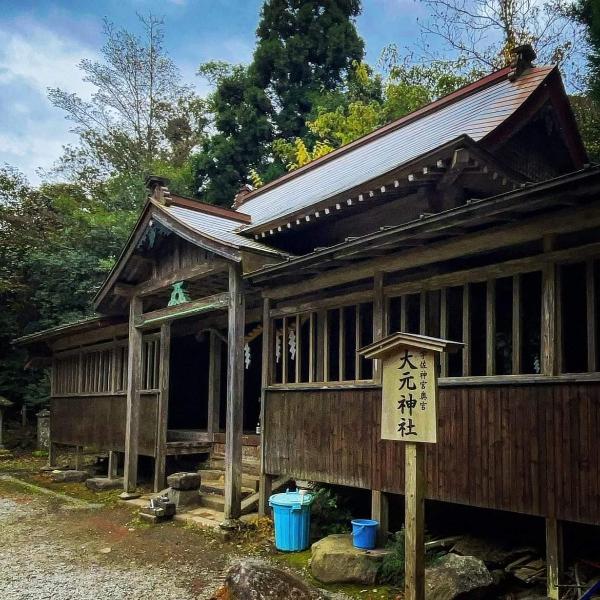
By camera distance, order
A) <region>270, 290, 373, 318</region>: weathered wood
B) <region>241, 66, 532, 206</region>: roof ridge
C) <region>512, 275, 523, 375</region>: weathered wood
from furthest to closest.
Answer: <region>241, 66, 532, 206</region>: roof ridge → <region>270, 290, 373, 318</region>: weathered wood → <region>512, 275, 523, 375</region>: weathered wood

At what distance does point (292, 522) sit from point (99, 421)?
8146mm

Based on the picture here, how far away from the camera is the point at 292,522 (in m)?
7.00

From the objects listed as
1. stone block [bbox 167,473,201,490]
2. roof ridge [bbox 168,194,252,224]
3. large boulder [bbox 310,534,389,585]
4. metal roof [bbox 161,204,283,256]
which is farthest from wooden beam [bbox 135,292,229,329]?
large boulder [bbox 310,534,389,585]

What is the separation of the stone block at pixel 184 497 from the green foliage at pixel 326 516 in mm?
3081

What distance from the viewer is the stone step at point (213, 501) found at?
30.5 feet

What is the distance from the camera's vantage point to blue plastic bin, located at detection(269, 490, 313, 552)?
6.98 metres

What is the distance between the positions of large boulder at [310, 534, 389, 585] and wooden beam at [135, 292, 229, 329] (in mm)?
4080

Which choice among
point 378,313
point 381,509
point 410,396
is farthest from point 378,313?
point 410,396

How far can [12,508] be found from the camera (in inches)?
418

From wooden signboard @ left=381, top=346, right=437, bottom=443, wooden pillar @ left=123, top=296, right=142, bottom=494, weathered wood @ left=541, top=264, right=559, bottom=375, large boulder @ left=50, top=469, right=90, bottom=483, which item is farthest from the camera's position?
large boulder @ left=50, top=469, right=90, bottom=483

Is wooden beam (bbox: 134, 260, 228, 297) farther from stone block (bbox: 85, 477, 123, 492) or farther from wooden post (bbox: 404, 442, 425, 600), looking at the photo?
wooden post (bbox: 404, 442, 425, 600)

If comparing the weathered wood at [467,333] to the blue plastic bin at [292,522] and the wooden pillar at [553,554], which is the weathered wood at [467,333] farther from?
the blue plastic bin at [292,522]

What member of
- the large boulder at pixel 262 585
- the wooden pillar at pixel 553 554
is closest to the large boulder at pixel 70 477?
the large boulder at pixel 262 585

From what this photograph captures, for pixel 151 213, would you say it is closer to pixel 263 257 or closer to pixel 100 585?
pixel 263 257
